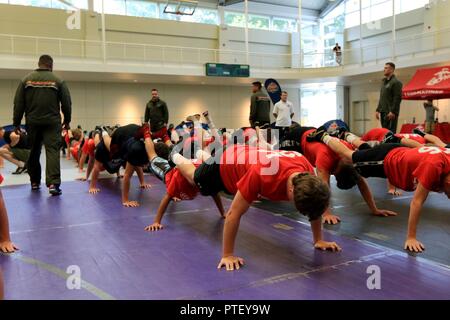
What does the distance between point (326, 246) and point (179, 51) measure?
18.3m

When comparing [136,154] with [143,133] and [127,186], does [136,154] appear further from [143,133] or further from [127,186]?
[127,186]

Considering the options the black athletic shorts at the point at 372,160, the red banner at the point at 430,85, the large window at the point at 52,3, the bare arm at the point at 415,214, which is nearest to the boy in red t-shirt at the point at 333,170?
the black athletic shorts at the point at 372,160

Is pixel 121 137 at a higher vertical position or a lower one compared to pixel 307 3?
lower

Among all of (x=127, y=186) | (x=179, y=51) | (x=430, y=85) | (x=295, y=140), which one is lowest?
(x=127, y=186)

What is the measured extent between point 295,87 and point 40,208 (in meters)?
20.8

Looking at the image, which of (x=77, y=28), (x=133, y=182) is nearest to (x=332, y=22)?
→ (x=77, y=28)

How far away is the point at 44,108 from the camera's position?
15.6ft

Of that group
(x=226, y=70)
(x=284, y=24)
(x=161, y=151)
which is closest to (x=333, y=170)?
(x=161, y=151)

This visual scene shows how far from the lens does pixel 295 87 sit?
76.8ft

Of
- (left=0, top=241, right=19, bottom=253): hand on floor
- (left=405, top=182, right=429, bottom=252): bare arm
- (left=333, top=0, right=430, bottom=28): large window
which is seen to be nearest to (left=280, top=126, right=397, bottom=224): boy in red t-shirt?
(left=405, top=182, right=429, bottom=252): bare arm

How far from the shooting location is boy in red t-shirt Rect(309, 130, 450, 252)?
8.11ft

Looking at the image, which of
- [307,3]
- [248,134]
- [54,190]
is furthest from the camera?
[307,3]

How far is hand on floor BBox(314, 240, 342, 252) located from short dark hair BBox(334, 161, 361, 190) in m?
1.08

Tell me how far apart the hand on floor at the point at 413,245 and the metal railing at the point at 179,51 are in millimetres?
13785
